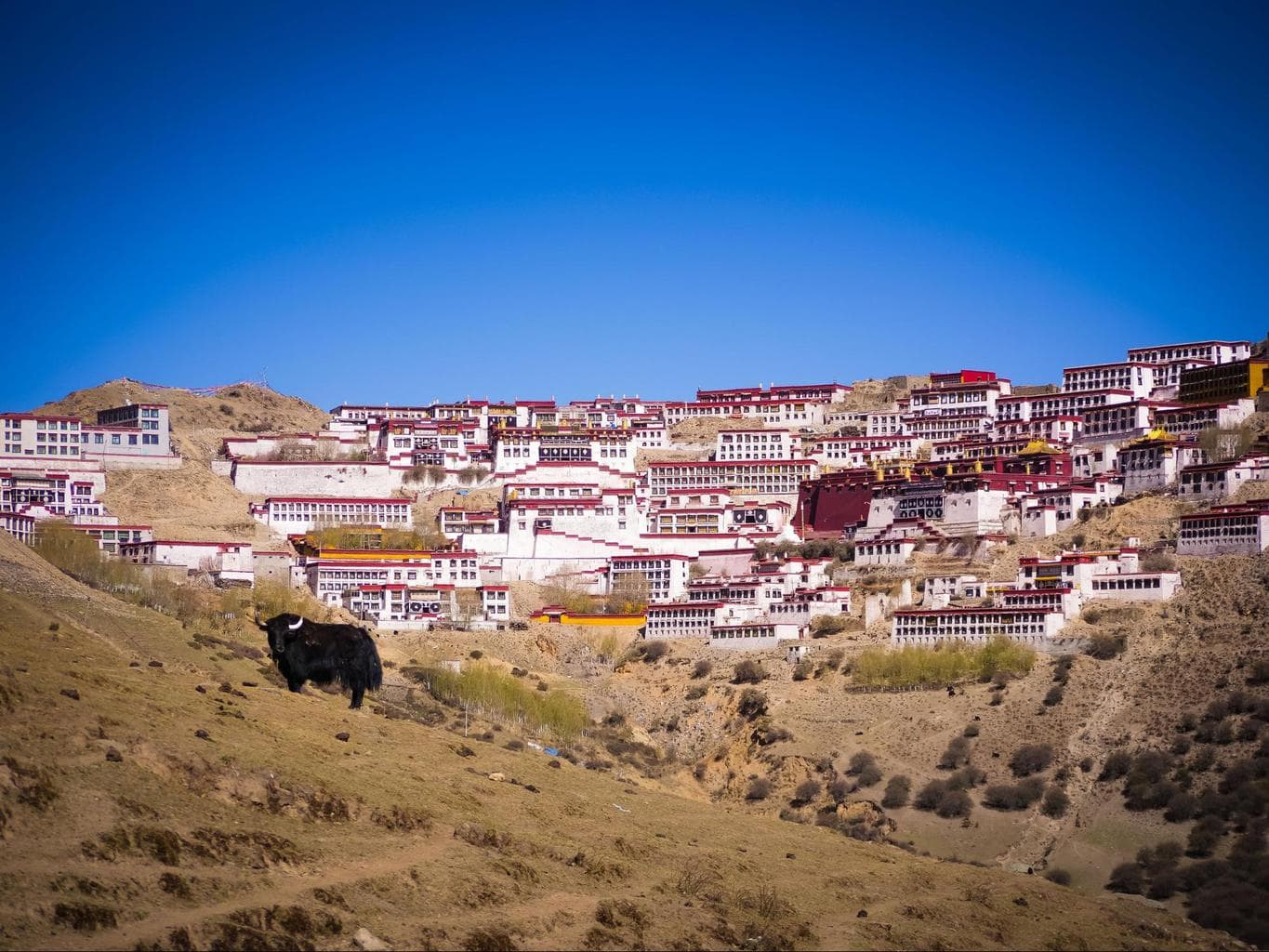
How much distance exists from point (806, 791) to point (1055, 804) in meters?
7.98

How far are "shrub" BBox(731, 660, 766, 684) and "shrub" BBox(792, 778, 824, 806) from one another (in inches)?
379

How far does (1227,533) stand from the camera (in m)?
70.8

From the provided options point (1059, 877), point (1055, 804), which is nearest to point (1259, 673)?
point (1055, 804)

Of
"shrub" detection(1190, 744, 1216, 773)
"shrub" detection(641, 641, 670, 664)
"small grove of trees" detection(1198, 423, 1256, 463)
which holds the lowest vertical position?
"shrub" detection(1190, 744, 1216, 773)

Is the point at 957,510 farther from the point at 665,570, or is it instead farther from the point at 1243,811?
the point at 1243,811

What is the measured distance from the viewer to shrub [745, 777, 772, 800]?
58062 millimetres

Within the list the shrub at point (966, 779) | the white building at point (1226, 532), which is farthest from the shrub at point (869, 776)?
the white building at point (1226, 532)

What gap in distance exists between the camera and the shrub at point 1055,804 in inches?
2142

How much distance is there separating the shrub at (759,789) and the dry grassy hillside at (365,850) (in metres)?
20.8

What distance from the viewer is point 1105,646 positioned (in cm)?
6406

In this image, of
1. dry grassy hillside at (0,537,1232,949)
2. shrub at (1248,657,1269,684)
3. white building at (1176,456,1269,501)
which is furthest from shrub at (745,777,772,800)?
white building at (1176,456,1269,501)

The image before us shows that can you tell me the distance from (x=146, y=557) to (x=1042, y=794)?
41.3 metres

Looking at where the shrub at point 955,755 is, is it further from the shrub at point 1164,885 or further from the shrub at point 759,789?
the shrub at point 1164,885

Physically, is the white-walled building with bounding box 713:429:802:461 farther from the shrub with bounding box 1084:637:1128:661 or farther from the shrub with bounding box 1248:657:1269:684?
the shrub with bounding box 1248:657:1269:684
